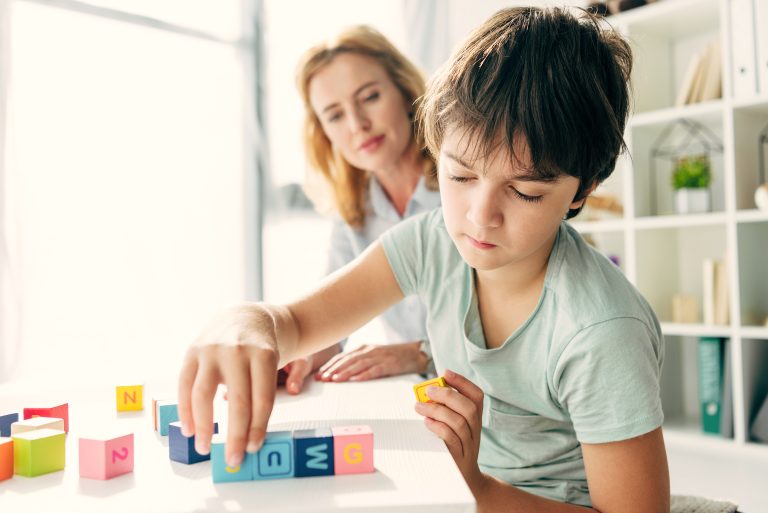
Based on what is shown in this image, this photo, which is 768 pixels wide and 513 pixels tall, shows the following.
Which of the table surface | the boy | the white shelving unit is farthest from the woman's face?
the table surface

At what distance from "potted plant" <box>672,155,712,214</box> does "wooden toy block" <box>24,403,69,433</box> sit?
2.24 meters

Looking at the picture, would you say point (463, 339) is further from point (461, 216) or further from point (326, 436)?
point (326, 436)

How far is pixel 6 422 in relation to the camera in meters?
0.73

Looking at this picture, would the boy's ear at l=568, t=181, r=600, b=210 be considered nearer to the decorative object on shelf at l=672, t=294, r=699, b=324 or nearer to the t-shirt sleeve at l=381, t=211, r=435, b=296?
the t-shirt sleeve at l=381, t=211, r=435, b=296

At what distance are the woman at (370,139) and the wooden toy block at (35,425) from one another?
1.05 m

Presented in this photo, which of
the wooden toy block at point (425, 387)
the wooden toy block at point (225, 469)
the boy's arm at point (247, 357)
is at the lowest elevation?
the wooden toy block at point (225, 469)

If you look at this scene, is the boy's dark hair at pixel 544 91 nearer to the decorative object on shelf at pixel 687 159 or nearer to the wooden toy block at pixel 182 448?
the wooden toy block at pixel 182 448

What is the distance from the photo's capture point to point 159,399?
80cm

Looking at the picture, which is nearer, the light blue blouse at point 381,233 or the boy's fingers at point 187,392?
the boy's fingers at point 187,392

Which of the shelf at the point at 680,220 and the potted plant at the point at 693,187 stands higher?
the potted plant at the point at 693,187

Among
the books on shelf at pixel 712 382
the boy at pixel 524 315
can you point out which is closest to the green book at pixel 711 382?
the books on shelf at pixel 712 382

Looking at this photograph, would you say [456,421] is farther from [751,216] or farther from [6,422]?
[751,216]

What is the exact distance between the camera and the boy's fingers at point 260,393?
570 millimetres

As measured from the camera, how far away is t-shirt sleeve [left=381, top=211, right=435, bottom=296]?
39.7 inches
